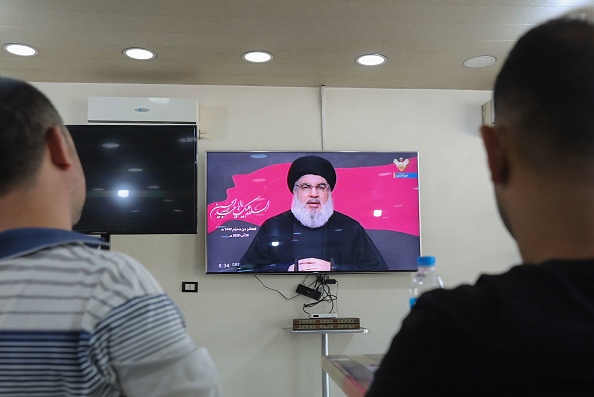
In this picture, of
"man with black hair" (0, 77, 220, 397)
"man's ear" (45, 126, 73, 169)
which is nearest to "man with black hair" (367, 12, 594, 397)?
"man with black hair" (0, 77, 220, 397)

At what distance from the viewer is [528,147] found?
65 centimetres

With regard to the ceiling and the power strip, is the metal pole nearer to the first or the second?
the power strip

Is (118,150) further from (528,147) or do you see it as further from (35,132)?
(528,147)

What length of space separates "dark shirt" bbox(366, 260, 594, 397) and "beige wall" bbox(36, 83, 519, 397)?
126 inches

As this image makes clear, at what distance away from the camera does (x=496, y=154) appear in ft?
2.29

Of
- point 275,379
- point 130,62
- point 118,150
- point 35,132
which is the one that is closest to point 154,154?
point 118,150

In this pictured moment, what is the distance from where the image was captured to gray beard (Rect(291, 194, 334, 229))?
12.1 feet

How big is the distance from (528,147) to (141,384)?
1.99ft

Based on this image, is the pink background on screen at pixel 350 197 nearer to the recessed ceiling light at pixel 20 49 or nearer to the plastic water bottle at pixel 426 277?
the plastic water bottle at pixel 426 277

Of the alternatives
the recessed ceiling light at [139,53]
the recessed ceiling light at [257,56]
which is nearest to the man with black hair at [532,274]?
the recessed ceiling light at [257,56]

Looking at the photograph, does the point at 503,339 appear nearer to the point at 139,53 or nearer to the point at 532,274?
the point at 532,274

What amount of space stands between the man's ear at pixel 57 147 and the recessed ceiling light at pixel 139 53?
258cm

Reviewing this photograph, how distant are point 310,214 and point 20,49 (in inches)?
81.7

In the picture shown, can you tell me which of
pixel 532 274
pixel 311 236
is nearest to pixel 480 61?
pixel 311 236
